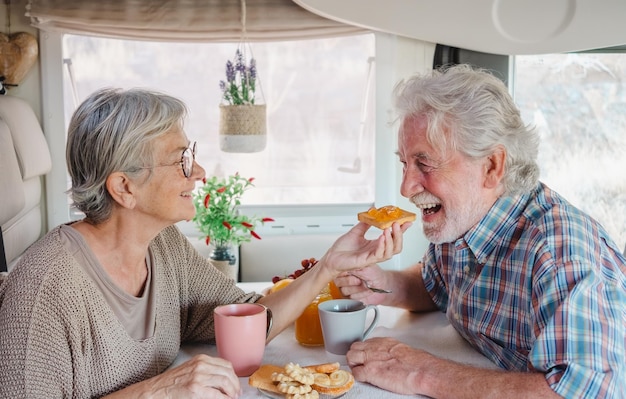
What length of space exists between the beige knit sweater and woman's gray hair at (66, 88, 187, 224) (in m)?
0.11

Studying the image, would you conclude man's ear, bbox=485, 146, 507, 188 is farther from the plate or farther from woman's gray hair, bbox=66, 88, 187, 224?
woman's gray hair, bbox=66, 88, 187, 224

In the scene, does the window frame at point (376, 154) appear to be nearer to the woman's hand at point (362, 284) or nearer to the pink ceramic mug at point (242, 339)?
the woman's hand at point (362, 284)

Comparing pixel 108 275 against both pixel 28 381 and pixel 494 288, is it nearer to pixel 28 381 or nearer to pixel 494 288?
pixel 28 381

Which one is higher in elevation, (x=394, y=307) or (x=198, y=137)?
(x=198, y=137)

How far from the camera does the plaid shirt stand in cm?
119

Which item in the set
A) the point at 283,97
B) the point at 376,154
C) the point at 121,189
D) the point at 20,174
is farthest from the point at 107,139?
the point at 376,154

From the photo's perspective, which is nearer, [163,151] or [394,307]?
[163,151]

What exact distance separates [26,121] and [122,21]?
0.66 metres

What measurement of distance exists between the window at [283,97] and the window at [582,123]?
835mm

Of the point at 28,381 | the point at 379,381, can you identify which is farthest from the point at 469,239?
the point at 28,381

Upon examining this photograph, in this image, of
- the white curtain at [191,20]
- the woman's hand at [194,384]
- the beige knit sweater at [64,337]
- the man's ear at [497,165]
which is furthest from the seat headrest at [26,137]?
the man's ear at [497,165]

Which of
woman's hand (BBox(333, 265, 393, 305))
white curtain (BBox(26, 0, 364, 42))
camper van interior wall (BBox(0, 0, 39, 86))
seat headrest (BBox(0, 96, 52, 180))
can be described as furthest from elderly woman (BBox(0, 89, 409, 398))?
camper van interior wall (BBox(0, 0, 39, 86))

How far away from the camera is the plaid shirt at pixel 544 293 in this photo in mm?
1188

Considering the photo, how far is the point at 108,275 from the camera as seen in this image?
1334 mm
